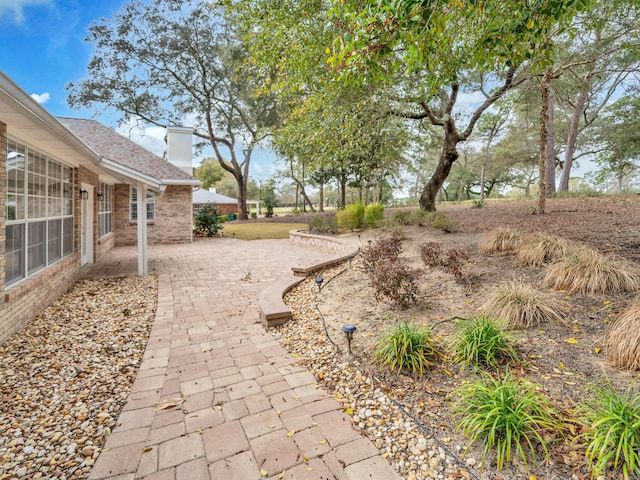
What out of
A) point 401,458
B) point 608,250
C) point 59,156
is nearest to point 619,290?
point 608,250

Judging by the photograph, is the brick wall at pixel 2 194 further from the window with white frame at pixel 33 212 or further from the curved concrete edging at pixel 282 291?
the curved concrete edging at pixel 282 291

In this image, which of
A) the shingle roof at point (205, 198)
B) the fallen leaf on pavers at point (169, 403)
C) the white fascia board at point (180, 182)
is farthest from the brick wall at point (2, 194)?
the shingle roof at point (205, 198)

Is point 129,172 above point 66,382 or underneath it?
above

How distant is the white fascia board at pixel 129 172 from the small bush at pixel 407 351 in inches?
245

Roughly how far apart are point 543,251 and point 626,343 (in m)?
2.83

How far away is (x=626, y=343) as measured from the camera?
2.57m

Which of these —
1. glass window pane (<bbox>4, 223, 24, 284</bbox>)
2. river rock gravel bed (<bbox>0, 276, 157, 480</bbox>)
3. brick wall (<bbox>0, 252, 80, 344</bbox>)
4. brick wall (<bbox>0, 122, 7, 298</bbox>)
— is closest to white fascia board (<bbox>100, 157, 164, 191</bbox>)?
brick wall (<bbox>0, 252, 80, 344</bbox>)

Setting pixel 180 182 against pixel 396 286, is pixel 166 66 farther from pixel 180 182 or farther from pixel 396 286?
pixel 396 286

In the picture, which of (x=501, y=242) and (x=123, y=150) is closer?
(x=501, y=242)

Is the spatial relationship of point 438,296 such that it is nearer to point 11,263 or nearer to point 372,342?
point 372,342

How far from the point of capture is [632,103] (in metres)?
18.1

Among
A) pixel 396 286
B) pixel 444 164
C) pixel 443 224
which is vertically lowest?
pixel 396 286

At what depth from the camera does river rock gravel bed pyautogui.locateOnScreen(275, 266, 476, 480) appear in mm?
1962

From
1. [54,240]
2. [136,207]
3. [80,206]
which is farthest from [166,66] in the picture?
[54,240]
